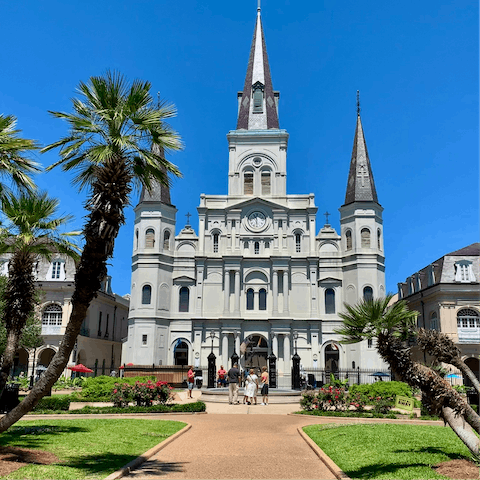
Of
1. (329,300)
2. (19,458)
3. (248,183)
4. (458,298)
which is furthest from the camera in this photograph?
(248,183)

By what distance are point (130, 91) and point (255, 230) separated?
4081cm

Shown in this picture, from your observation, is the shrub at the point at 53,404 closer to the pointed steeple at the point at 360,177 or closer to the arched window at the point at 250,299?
the arched window at the point at 250,299

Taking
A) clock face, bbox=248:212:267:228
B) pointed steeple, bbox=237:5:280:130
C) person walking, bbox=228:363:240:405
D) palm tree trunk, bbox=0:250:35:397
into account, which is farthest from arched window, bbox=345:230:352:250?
palm tree trunk, bbox=0:250:35:397

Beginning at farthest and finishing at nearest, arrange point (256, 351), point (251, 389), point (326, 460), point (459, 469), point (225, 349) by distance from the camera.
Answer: point (256, 351)
point (225, 349)
point (251, 389)
point (326, 460)
point (459, 469)

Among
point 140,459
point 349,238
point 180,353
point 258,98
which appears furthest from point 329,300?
point 140,459

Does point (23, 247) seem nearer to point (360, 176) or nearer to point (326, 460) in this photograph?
point (326, 460)

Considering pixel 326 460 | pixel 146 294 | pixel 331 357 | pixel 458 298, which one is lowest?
pixel 326 460

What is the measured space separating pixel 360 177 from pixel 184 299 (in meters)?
21.2

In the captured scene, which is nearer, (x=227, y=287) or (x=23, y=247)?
(x=23, y=247)

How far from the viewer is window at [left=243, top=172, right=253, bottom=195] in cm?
5478

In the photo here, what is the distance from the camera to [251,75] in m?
61.1

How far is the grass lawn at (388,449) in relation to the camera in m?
9.82

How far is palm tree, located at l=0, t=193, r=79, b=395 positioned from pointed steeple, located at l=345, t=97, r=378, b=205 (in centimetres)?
3983

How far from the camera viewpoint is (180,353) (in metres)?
51.0
